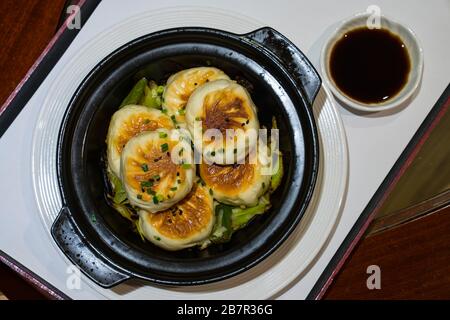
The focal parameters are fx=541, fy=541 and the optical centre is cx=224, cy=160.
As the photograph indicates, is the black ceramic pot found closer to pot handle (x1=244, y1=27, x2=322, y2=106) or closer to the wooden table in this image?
pot handle (x1=244, y1=27, x2=322, y2=106)

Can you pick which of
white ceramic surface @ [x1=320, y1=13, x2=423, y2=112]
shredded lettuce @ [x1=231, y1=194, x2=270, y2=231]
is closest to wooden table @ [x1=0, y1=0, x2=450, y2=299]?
white ceramic surface @ [x1=320, y1=13, x2=423, y2=112]

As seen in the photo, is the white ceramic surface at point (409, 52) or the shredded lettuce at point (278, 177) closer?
the shredded lettuce at point (278, 177)

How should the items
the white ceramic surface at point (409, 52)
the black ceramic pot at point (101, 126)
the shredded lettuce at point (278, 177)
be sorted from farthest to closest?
the white ceramic surface at point (409, 52) → the shredded lettuce at point (278, 177) → the black ceramic pot at point (101, 126)

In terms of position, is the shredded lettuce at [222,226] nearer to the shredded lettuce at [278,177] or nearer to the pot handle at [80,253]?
the shredded lettuce at [278,177]

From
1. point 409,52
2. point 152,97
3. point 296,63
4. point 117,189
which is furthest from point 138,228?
point 409,52

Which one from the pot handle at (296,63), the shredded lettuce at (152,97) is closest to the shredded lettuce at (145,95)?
the shredded lettuce at (152,97)

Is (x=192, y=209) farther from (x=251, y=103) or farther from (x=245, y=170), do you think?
(x=251, y=103)

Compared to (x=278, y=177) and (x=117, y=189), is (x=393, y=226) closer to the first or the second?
(x=278, y=177)

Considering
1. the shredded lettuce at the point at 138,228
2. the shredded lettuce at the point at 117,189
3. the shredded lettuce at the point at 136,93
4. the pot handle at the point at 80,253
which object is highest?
the shredded lettuce at the point at 136,93
